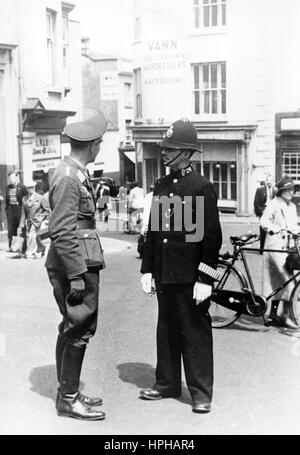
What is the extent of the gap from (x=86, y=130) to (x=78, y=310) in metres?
1.17

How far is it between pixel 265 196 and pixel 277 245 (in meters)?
7.58

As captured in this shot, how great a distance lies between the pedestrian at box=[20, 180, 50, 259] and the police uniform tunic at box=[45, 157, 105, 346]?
8.58 metres

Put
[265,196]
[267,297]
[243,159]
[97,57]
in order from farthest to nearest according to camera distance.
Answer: [97,57]
[243,159]
[265,196]
[267,297]

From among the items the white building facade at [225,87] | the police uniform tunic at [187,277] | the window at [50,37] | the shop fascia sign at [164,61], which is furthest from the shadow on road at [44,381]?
the shop fascia sign at [164,61]

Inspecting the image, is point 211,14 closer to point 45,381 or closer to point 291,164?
point 291,164

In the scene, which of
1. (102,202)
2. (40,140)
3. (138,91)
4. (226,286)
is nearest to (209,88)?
(138,91)

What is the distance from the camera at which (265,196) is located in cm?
1499

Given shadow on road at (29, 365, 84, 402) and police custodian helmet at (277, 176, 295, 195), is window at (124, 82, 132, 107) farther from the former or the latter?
shadow on road at (29, 365, 84, 402)

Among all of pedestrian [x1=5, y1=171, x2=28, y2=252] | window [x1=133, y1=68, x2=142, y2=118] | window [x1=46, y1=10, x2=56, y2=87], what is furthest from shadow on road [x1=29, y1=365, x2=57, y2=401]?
window [x1=133, y1=68, x2=142, y2=118]

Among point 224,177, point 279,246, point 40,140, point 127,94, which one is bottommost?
point 224,177

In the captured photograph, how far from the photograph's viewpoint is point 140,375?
5.60 metres

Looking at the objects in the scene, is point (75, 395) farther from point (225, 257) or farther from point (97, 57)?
point (97, 57)

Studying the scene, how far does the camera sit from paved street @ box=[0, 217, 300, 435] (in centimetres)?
450
